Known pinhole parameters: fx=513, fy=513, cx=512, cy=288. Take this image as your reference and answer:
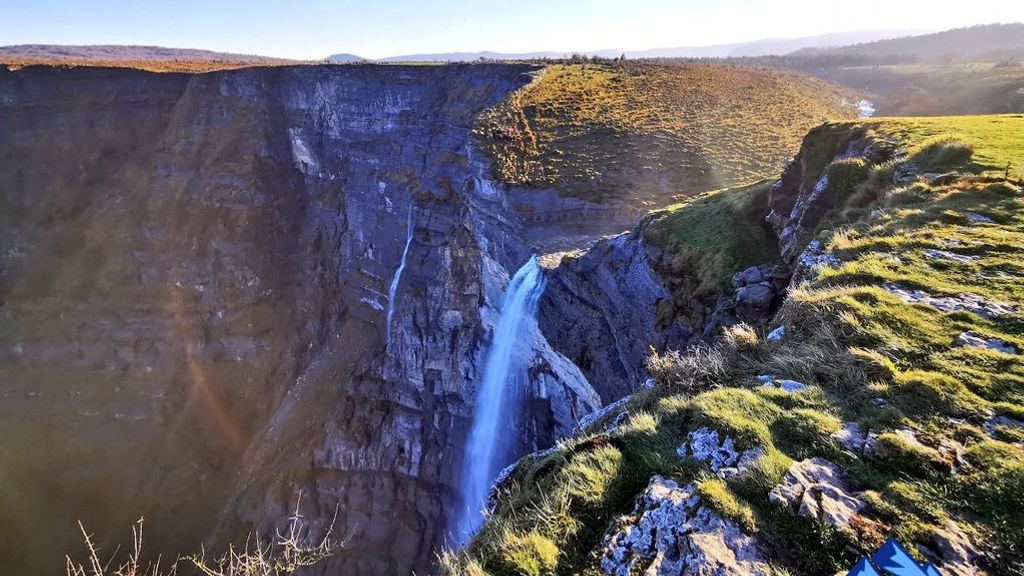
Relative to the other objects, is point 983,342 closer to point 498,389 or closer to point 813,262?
point 813,262

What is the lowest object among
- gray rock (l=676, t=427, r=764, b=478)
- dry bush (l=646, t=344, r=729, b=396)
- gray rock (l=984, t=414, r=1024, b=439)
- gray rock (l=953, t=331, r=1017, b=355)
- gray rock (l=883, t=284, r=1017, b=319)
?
dry bush (l=646, t=344, r=729, b=396)

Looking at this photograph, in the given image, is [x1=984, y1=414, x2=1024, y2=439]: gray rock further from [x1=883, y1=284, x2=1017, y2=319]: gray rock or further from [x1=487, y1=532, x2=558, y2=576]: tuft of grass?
[x1=487, y1=532, x2=558, y2=576]: tuft of grass

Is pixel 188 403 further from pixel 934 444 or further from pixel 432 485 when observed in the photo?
pixel 934 444

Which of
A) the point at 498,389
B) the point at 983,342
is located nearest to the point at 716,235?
the point at 983,342

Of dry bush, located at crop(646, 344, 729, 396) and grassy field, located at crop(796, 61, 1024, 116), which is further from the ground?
grassy field, located at crop(796, 61, 1024, 116)

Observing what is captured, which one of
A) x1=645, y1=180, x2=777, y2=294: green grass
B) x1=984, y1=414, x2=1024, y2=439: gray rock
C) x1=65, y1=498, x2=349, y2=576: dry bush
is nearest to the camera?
x1=984, y1=414, x2=1024, y2=439: gray rock

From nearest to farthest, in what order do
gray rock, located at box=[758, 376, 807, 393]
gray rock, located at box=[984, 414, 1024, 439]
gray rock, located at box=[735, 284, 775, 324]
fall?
gray rock, located at box=[984, 414, 1024, 439], gray rock, located at box=[758, 376, 807, 393], gray rock, located at box=[735, 284, 775, 324]

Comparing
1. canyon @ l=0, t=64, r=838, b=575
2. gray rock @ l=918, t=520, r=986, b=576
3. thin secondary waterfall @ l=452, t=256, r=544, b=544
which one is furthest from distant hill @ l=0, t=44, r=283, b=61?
gray rock @ l=918, t=520, r=986, b=576
